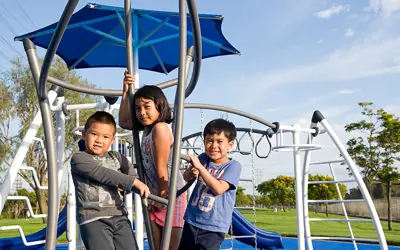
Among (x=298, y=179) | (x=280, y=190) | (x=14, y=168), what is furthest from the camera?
(x=280, y=190)

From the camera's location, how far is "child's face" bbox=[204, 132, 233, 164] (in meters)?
2.44

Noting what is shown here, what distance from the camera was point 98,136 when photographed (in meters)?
2.16

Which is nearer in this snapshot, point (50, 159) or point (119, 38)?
point (50, 159)

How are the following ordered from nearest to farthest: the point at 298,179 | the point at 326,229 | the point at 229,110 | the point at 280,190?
the point at 229,110 < the point at 298,179 < the point at 326,229 < the point at 280,190

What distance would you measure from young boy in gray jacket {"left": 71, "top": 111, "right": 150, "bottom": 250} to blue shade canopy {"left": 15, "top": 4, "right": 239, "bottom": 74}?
346 cm

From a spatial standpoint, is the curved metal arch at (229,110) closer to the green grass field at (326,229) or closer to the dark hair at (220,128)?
the dark hair at (220,128)

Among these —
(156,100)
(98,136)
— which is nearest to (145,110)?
(156,100)

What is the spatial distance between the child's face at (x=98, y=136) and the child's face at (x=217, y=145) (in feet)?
1.90

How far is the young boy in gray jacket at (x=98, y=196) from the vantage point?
2.09 meters

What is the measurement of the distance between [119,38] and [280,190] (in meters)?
38.9

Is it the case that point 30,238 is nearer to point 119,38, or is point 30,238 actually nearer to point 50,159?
point 119,38

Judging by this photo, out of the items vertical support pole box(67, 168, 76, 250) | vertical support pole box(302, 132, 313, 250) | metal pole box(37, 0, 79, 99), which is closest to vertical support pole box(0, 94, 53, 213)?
vertical support pole box(67, 168, 76, 250)

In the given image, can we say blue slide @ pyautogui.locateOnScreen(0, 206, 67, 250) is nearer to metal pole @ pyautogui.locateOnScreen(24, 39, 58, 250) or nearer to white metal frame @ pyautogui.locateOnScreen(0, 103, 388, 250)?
white metal frame @ pyautogui.locateOnScreen(0, 103, 388, 250)

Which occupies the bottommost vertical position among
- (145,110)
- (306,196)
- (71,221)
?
(71,221)
